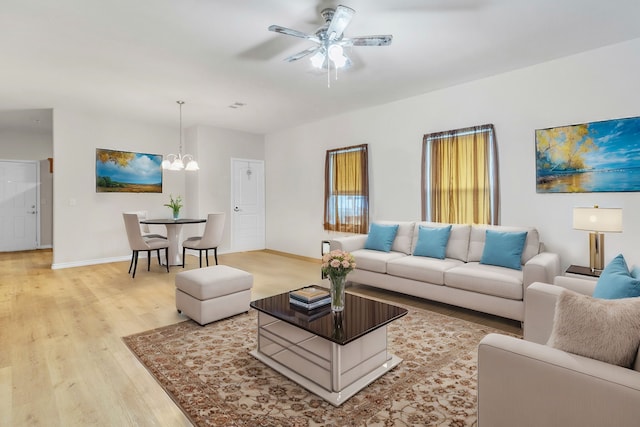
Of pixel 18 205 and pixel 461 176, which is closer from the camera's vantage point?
pixel 461 176

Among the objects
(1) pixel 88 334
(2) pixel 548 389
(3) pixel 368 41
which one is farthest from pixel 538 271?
(1) pixel 88 334

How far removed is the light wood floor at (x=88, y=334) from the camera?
74.9 inches

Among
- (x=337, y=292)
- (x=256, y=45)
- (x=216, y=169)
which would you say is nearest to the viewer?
(x=337, y=292)

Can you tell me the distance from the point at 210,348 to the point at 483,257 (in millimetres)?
2901

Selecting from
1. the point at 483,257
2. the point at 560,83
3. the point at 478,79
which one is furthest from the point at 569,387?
the point at 478,79

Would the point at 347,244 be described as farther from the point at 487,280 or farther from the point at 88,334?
the point at 88,334

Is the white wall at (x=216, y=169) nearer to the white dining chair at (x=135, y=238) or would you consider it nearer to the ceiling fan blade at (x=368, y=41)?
the white dining chair at (x=135, y=238)

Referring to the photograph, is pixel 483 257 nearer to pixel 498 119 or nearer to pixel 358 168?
pixel 498 119

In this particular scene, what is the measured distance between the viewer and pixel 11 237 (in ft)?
25.0

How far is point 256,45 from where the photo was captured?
330 cm

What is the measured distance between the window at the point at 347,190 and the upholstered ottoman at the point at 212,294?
105 inches

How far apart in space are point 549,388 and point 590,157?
10.5ft

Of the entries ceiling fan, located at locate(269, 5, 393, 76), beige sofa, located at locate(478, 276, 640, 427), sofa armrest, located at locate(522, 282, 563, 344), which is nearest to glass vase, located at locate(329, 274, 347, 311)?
beige sofa, located at locate(478, 276, 640, 427)

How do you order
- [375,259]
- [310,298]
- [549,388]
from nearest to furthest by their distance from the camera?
[549,388] → [310,298] → [375,259]
